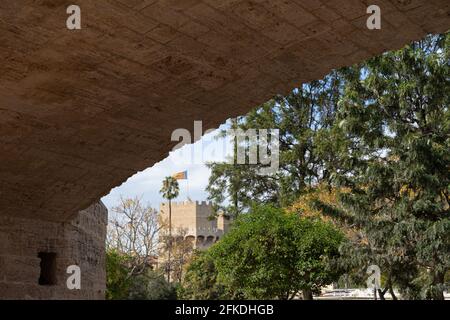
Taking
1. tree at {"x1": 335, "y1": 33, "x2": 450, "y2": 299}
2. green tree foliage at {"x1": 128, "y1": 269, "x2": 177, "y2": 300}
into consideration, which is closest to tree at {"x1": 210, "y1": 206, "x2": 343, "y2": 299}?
tree at {"x1": 335, "y1": 33, "x2": 450, "y2": 299}

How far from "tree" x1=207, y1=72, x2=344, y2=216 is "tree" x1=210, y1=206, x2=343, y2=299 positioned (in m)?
7.47

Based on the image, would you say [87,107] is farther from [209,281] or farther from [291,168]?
[209,281]

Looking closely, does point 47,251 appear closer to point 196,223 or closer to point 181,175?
point 181,175

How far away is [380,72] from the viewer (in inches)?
680

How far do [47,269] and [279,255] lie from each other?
10.7 meters

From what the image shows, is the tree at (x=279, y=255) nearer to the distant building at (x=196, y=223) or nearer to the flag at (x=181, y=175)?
the flag at (x=181, y=175)

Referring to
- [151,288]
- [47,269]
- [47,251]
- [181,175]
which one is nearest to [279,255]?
[47,269]

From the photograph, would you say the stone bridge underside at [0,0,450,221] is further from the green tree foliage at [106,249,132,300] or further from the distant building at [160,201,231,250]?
the distant building at [160,201,231,250]

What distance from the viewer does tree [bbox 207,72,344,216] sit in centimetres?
2688

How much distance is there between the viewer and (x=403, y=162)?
15.9 meters

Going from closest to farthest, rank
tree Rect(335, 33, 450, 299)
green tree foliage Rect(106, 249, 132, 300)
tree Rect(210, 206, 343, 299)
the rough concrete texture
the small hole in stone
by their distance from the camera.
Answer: the rough concrete texture, the small hole in stone, tree Rect(335, 33, 450, 299), tree Rect(210, 206, 343, 299), green tree foliage Rect(106, 249, 132, 300)

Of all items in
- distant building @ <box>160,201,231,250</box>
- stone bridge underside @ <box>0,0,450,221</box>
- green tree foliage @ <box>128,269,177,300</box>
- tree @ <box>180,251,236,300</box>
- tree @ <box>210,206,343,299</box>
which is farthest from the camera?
distant building @ <box>160,201,231,250</box>

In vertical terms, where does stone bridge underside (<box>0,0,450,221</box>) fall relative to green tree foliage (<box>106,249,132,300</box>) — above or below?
above
